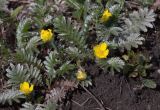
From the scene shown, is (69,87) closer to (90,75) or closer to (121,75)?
(90,75)

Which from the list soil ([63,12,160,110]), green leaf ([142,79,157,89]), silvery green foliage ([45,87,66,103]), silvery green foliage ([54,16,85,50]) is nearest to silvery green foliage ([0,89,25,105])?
silvery green foliage ([45,87,66,103])

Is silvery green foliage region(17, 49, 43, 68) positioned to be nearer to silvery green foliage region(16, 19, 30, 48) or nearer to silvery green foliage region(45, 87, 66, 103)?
silvery green foliage region(16, 19, 30, 48)

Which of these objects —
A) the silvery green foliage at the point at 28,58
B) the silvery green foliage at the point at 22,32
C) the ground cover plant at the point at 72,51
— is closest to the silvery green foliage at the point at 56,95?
the ground cover plant at the point at 72,51

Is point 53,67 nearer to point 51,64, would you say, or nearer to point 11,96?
point 51,64

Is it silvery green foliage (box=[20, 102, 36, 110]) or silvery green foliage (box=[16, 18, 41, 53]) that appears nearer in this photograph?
silvery green foliage (box=[20, 102, 36, 110])

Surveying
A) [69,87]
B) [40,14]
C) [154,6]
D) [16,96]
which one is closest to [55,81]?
[69,87]

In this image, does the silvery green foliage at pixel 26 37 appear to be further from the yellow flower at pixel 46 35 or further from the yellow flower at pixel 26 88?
the yellow flower at pixel 26 88

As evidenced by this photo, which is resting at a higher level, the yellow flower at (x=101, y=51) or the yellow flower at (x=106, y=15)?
the yellow flower at (x=106, y=15)

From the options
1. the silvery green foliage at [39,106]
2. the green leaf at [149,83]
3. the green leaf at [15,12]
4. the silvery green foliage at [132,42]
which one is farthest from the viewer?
the green leaf at [15,12]

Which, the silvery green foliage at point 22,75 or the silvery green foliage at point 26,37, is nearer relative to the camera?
the silvery green foliage at point 22,75
